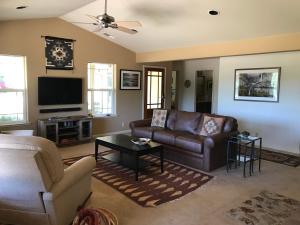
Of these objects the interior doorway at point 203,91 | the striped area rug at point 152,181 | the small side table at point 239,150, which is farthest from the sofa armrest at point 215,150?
the interior doorway at point 203,91

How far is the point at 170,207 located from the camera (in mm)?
3088

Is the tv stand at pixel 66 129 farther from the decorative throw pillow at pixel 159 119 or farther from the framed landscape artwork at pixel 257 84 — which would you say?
the framed landscape artwork at pixel 257 84

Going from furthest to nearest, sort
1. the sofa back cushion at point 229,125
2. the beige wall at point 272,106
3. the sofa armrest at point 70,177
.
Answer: the beige wall at point 272,106 < the sofa back cushion at point 229,125 < the sofa armrest at point 70,177

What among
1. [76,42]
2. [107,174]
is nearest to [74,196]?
[107,174]

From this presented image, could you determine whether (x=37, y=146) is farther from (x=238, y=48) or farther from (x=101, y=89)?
(x=101, y=89)

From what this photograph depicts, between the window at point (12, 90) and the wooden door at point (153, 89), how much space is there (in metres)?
3.69

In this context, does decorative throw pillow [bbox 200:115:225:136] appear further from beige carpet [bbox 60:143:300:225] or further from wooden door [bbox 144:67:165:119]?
wooden door [bbox 144:67:165:119]

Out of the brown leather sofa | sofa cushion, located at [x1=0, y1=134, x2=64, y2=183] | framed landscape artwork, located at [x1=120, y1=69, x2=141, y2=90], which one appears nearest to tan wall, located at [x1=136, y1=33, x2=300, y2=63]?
framed landscape artwork, located at [x1=120, y1=69, x2=141, y2=90]

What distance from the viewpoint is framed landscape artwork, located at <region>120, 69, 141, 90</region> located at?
748 centimetres

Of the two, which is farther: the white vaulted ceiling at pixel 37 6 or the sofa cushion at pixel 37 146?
the white vaulted ceiling at pixel 37 6

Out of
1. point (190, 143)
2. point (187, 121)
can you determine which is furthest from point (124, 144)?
point (187, 121)

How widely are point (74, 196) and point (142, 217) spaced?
31.1 inches

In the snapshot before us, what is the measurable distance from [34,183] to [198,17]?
4.03 meters

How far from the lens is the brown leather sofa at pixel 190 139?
4324mm
